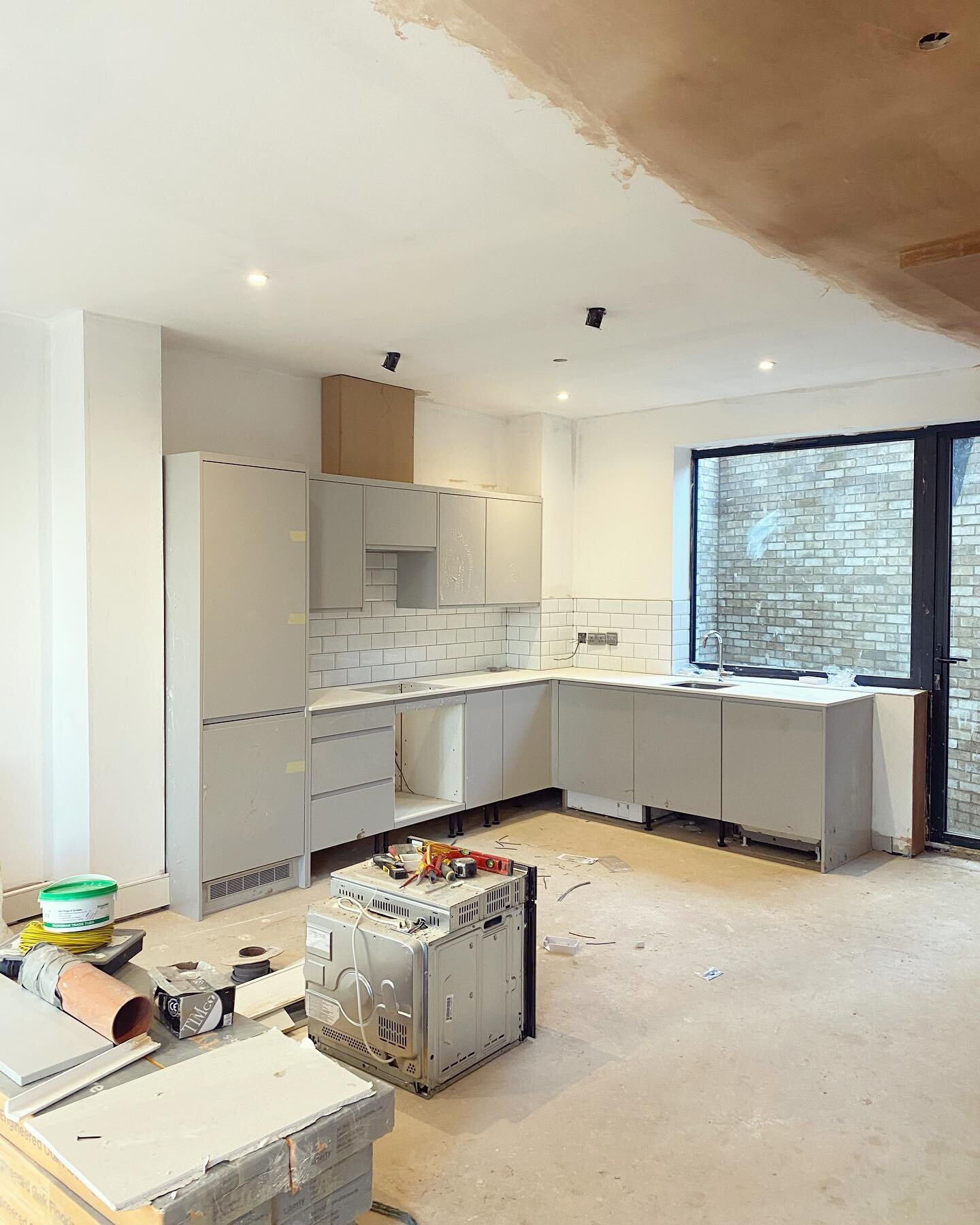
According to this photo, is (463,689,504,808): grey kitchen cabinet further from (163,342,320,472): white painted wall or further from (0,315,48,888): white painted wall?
(0,315,48,888): white painted wall

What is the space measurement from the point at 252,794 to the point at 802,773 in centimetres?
293

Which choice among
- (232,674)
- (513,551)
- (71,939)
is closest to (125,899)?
(232,674)

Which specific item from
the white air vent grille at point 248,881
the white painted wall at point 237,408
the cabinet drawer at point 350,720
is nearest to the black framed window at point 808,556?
the cabinet drawer at point 350,720

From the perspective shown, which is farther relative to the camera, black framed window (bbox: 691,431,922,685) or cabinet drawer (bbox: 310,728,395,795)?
black framed window (bbox: 691,431,922,685)

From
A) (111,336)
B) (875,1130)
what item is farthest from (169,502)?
(875,1130)

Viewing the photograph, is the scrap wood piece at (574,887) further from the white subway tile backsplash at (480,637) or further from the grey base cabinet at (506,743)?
the white subway tile backsplash at (480,637)

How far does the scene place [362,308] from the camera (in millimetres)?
4074

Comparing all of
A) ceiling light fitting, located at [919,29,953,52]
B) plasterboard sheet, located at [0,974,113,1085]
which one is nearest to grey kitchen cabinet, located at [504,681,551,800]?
plasterboard sheet, located at [0,974,113,1085]

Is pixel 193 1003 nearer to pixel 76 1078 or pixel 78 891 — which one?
pixel 76 1078

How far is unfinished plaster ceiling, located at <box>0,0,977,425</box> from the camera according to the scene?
77.9 inches

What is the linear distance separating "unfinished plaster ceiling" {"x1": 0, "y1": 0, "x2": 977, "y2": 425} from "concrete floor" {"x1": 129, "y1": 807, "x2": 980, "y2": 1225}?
267 cm

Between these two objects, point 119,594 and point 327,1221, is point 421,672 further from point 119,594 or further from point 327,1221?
point 327,1221

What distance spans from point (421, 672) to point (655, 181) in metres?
4.01

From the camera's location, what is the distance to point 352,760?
4996 millimetres
